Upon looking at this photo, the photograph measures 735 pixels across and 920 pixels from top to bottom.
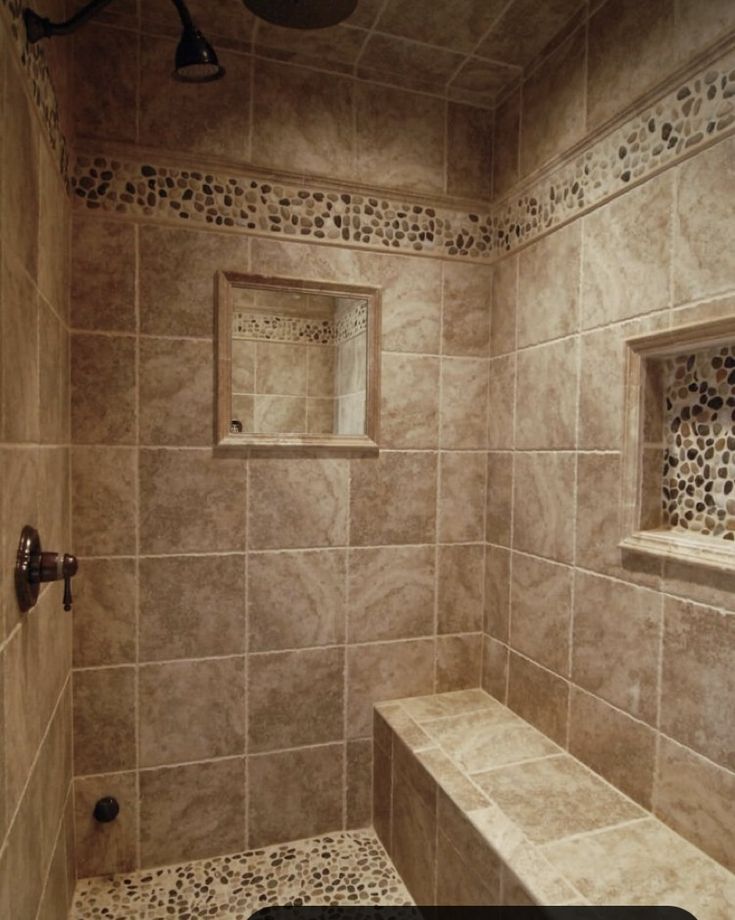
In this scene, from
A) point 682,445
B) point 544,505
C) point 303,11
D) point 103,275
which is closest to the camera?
point 682,445

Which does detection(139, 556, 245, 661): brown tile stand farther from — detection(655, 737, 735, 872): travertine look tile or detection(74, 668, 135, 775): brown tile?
detection(655, 737, 735, 872): travertine look tile

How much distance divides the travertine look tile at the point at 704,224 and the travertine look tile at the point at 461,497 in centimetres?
84

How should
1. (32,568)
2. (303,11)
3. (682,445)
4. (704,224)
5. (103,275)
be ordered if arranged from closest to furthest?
(32,568)
(704,224)
(682,445)
(303,11)
(103,275)

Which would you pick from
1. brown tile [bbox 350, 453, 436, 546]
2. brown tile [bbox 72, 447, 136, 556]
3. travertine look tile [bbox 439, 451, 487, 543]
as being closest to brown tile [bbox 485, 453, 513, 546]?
travertine look tile [bbox 439, 451, 487, 543]

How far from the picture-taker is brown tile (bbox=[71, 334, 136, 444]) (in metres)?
1.54

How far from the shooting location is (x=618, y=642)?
139 centimetres

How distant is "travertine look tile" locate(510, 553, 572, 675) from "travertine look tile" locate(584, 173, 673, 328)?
0.70 metres

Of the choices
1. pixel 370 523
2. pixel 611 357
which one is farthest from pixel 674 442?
pixel 370 523

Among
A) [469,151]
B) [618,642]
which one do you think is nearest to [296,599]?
[618,642]

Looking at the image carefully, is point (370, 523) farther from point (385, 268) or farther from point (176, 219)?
point (176, 219)

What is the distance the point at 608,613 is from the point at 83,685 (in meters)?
1.42

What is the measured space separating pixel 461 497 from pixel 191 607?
92cm

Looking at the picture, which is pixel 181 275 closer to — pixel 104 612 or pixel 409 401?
pixel 409 401

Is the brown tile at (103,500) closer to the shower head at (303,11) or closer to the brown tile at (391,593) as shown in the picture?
the brown tile at (391,593)
